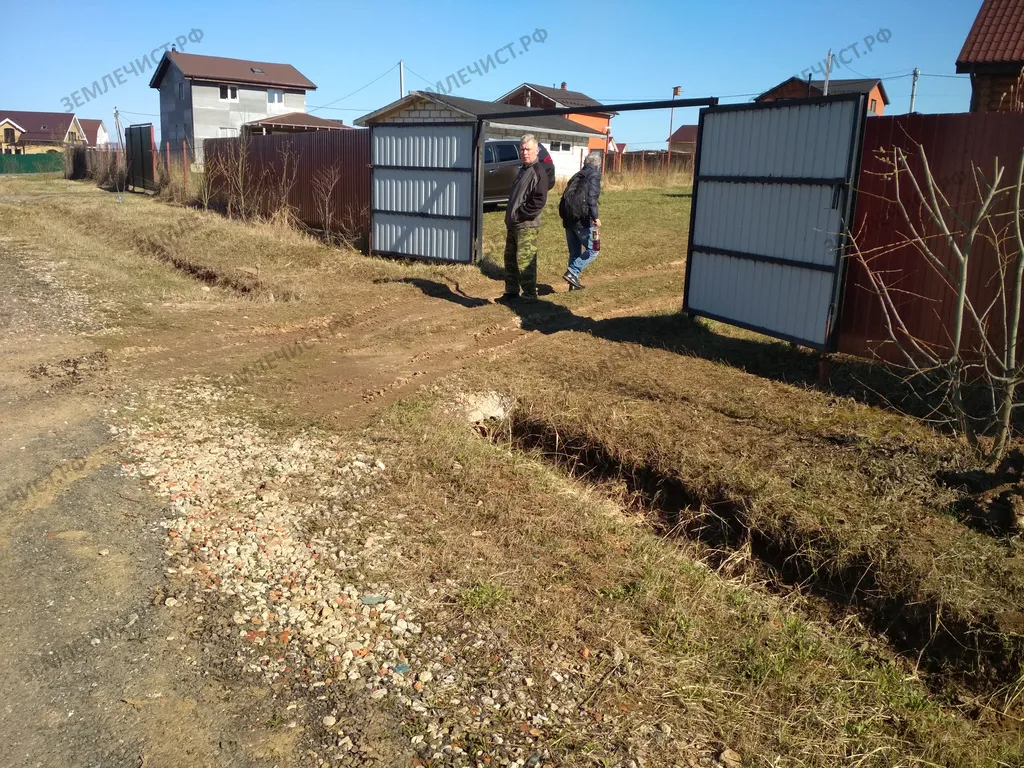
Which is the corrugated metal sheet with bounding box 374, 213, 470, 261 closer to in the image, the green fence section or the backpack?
the backpack

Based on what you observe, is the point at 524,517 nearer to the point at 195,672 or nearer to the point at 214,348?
the point at 195,672

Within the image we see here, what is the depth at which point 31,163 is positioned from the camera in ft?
145

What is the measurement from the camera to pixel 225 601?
353 cm

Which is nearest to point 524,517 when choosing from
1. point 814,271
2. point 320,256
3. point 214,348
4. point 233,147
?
point 814,271

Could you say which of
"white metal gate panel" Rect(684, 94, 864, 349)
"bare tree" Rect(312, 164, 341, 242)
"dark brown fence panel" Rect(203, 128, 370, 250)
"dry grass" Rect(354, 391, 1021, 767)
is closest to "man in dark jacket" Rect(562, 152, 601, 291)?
"white metal gate panel" Rect(684, 94, 864, 349)

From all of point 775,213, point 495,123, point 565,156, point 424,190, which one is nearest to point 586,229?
point 775,213

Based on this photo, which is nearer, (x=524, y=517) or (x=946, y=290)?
(x=524, y=517)

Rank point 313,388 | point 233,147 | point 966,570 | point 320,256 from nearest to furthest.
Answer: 1. point 966,570
2. point 313,388
3. point 320,256
4. point 233,147

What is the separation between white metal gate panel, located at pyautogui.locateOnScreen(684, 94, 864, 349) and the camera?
641 cm

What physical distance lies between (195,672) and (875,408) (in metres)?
4.97

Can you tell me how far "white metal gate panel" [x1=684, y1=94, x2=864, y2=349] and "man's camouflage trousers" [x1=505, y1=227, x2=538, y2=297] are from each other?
2.09 meters

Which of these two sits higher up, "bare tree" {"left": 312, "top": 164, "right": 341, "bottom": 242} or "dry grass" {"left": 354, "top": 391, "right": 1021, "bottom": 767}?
"bare tree" {"left": 312, "top": 164, "right": 341, "bottom": 242}

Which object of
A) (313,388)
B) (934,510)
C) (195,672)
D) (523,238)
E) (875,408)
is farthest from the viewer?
(523,238)

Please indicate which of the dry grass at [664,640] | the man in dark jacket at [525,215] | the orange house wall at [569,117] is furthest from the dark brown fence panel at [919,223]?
→ the orange house wall at [569,117]
